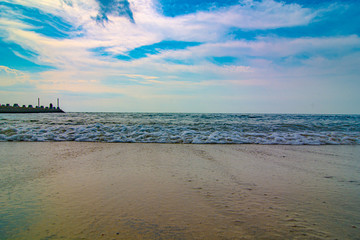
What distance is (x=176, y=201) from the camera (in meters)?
2.45

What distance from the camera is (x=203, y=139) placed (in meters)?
8.34

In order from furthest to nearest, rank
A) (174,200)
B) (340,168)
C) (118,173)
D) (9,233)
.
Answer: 1. (340,168)
2. (118,173)
3. (174,200)
4. (9,233)

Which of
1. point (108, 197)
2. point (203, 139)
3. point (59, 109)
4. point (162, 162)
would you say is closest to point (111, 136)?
point (203, 139)

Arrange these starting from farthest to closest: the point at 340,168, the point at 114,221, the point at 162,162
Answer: the point at 162,162 → the point at 340,168 → the point at 114,221

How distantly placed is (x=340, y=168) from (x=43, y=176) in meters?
5.79

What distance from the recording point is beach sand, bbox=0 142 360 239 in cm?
182

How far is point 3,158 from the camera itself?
4.55m

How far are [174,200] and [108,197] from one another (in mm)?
850

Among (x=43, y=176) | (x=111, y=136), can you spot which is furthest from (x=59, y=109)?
(x=43, y=176)

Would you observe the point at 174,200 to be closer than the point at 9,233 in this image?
No

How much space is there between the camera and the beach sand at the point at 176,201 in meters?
1.82

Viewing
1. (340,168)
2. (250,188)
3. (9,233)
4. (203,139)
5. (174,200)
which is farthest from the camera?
(203,139)

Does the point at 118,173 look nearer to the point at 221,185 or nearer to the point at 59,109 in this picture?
the point at 221,185

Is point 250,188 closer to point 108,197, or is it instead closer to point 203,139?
point 108,197
